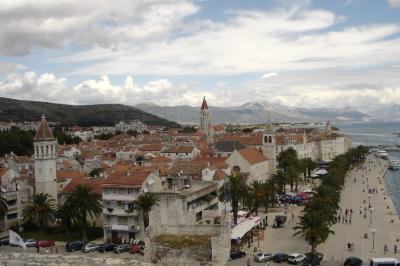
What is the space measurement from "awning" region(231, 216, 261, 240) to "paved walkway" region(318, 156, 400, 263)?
21.7ft

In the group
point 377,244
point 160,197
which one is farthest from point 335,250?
point 160,197

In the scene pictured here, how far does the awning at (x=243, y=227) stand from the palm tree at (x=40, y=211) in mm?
18507

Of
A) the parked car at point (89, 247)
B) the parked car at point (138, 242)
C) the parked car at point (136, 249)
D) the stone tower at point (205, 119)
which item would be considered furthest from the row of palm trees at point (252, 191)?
the stone tower at point (205, 119)

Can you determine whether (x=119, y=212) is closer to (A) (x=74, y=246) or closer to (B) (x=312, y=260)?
(A) (x=74, y=246)

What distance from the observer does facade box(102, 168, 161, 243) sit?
4691cm

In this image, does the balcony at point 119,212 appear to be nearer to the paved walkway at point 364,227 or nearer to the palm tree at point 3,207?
the palm tree at point 3,207

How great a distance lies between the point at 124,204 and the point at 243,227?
1116cm

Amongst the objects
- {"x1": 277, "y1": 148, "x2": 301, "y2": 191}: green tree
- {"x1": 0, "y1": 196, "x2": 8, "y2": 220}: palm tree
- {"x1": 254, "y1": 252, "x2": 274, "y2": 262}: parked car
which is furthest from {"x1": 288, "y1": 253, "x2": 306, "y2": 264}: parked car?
{"x1": 277, "y1": 148, "x2": 301, "y2": 191}: green tree

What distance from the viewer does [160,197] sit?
37.2 meters

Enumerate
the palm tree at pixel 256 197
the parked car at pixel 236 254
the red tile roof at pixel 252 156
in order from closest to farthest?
1. the parked car at pixel 236 254
2. the palm tree at pixel 256 197
3. the red tile roof at pixel 252 156

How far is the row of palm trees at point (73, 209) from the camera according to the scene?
47.3 m

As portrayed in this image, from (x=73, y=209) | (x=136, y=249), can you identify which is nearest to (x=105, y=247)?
(x=136, y=249)

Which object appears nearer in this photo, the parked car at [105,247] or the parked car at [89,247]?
the parked car at [89,247]

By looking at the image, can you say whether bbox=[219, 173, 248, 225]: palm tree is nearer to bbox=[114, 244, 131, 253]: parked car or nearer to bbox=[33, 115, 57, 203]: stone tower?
bbox=[114, 244, 131, 253]: parked car
